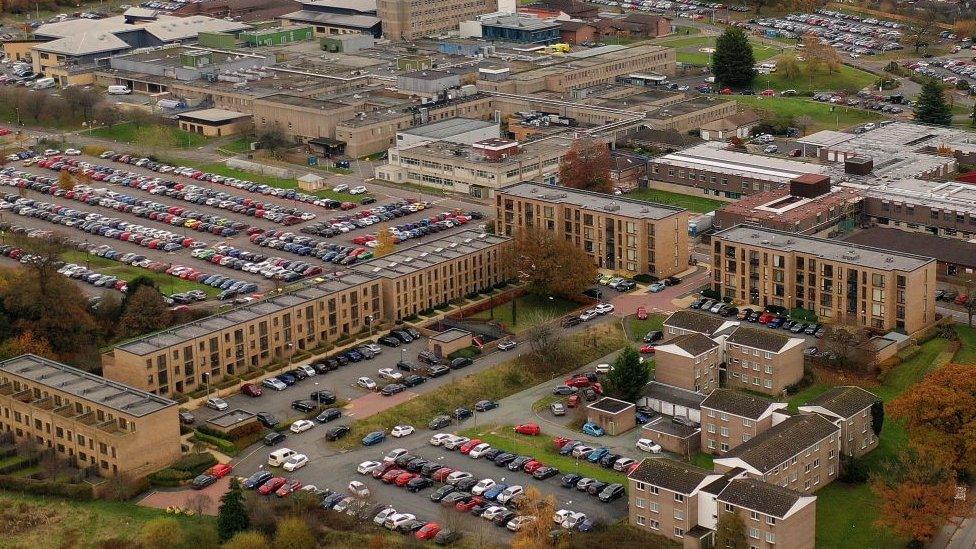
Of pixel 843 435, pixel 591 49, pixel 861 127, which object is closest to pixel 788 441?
pixel 843 435

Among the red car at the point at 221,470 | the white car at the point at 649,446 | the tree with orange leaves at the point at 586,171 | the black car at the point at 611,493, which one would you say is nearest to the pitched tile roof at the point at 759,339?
the white car at the point at 649,446

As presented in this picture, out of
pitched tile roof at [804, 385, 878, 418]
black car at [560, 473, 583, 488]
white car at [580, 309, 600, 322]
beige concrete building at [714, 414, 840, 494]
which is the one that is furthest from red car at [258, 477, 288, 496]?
white car at [580, 309, 600, 322]

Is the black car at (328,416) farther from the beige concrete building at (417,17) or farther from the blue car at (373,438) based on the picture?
the beige concrete building at (417,17)

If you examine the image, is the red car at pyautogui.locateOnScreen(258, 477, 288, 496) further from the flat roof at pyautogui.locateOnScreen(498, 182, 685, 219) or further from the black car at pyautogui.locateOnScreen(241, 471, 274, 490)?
the flat roof at pyautogui.locateOnScreen(498, 182, 685, 219)

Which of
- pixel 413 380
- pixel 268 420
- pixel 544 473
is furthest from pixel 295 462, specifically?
pixel 544 473

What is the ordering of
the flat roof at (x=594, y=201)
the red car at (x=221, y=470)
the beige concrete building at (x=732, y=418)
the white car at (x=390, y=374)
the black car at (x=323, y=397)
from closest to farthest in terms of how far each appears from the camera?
1. the beige concrete building at (x=732, y=418)
2. the red car at (x=221, y=470)
3. the black car at (x=323, y=397)
4. the white car at (x=390, y=374)
5. the flat roof at (x=594, y=201)

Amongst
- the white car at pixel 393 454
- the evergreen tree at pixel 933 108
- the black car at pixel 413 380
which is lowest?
the white car at pixel 393 454
